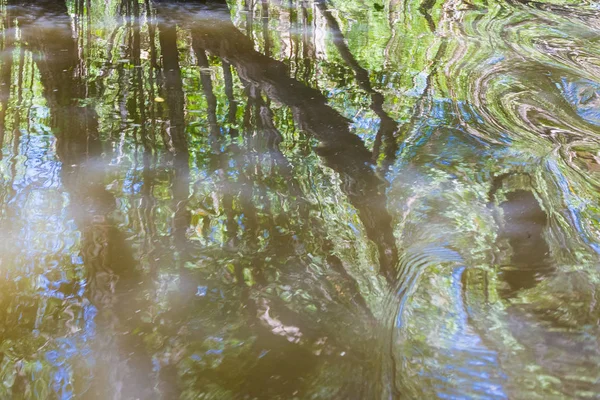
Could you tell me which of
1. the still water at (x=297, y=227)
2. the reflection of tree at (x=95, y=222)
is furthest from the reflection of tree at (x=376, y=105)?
the reflection of tree at (x=95, y=222)

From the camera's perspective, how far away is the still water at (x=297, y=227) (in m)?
1.43

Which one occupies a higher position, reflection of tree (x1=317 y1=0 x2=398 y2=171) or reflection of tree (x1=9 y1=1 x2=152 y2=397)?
reflection of tree (x1=317 y1=0 x2=398 y2=171)

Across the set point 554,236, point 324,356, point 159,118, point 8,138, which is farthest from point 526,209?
point 8,138

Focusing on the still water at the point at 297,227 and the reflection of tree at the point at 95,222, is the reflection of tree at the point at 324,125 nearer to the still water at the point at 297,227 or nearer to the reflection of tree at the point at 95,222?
the still water at the point at 297,227

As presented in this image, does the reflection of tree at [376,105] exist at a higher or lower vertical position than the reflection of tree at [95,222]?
higher

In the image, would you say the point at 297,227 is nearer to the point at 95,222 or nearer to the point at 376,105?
the point at 95,222

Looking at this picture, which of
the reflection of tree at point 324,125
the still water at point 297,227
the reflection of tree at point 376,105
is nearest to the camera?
the still water at point 297,227

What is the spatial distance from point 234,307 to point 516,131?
6.08ft

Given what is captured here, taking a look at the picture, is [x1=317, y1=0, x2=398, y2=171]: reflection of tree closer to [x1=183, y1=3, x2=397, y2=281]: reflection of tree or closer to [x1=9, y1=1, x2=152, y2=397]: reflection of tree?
[x1=183, y1=3, x2=397, y2=281]: reflection of tree

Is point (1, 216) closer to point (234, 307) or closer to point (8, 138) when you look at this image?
point (8, 138)

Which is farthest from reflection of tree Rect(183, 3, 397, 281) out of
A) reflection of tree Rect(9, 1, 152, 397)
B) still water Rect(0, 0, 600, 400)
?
reflection of tree Rect(9, 1, 152, 397)

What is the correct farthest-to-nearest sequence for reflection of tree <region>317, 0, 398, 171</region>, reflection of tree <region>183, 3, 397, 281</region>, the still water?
Answer: reflection of tree <region>317, 0, 398, 171</region> → reflection of tree <region>183, 3, 397, 281</region> → the still water

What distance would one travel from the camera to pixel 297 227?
2002 millimetres

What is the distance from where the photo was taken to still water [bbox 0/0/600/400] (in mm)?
1435
